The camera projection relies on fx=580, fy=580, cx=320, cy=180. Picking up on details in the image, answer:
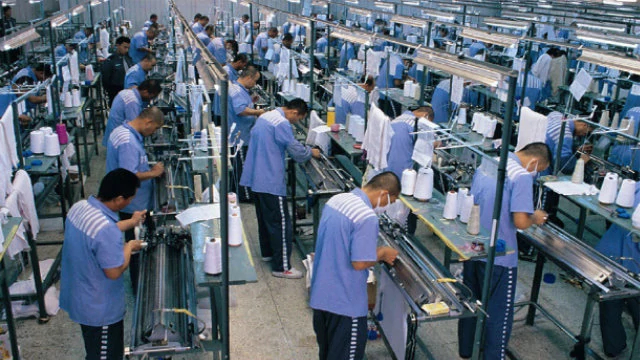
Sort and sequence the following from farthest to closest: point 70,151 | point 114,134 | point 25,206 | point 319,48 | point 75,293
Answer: point 319,48
point 70,151
point 114,134
point 25,206
point 75,293

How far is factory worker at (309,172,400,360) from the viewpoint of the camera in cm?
386

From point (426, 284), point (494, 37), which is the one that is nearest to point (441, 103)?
point (494, 37)

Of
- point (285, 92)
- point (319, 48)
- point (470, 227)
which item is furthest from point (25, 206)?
point (319, 48)

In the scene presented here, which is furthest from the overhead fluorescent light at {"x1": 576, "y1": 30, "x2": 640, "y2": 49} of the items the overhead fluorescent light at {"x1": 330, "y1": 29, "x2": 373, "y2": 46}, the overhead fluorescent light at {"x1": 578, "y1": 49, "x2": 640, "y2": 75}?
the overhead fluorescent light at {"x1": 330, "y1": 29, "x2": 373, "y2": 46}

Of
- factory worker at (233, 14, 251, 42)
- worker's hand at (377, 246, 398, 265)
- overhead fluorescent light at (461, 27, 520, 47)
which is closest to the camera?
worker's hand at (377, 246, 398, 265)

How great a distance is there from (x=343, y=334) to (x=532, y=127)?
2773 mm

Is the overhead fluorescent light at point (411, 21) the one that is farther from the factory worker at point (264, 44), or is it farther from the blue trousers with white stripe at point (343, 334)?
the blue trousers with white stripe at point (343, 334)

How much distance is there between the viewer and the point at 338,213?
3932 mm

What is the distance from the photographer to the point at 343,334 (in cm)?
410

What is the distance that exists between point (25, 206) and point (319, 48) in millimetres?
11931

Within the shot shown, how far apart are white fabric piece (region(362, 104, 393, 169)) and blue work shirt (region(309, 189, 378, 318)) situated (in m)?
1.68

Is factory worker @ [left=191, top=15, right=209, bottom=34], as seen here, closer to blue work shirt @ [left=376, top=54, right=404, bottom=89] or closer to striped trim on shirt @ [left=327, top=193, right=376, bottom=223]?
blue work shirt @ [left=376, top=54, right=404, bottom=89]

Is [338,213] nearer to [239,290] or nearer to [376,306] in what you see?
[376,306]

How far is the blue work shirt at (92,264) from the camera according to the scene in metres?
3.77
